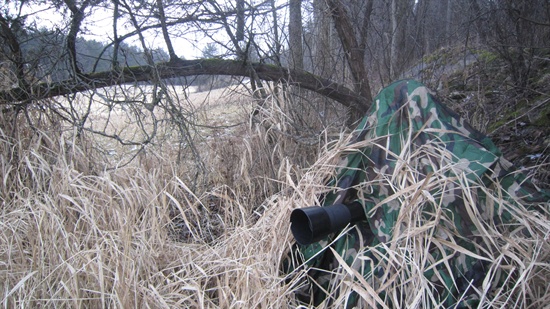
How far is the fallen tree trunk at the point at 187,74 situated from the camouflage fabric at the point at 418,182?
1.55 meters

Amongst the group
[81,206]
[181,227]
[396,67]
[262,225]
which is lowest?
[181,227]

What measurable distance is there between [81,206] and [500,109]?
3.83 m

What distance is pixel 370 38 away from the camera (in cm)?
477

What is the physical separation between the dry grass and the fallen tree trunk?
0.87ft

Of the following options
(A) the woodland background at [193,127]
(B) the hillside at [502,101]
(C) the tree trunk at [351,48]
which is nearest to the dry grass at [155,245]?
(A) the woodland background at [193,127]

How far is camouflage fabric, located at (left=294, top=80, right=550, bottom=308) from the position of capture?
1953 millimetres

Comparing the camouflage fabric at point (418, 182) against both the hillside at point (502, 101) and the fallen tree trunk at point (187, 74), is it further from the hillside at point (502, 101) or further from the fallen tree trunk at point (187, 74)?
the fallen tree trunk at point (187, 74)

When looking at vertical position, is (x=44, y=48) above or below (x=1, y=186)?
above

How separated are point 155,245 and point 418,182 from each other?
1483 mm

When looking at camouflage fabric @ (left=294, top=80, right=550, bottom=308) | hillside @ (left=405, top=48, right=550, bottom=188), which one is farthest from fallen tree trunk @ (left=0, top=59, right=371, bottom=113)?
camouflage fabric @ (left=294, top=80, right=550, bottom=308)

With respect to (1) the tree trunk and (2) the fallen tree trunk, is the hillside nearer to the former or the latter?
(1) the tree trunk

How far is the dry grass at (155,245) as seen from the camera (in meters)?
1.92

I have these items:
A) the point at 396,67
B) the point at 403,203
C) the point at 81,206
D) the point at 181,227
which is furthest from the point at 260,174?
the point at 396,67

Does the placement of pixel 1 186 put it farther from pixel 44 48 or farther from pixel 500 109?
pixel 500 109
